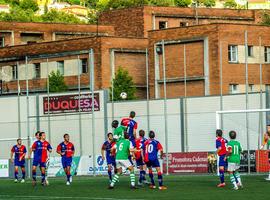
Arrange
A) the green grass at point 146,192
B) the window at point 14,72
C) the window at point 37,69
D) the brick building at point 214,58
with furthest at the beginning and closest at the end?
the window at point 14,72, the window at point 37,69, the brick building at point 214,58, the green grass at point 146,192

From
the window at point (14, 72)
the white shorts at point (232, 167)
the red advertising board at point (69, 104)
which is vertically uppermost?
the window at point (14, 72)

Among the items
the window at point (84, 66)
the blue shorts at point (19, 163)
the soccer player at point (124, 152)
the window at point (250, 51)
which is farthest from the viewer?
the window at point (84, 66)

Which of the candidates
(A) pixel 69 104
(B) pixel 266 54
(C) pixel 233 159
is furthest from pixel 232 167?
(B) pixel 266 54

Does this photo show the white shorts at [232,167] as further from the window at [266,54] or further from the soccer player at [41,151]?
the window at [266,54]

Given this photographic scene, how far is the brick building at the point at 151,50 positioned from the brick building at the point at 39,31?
99mm

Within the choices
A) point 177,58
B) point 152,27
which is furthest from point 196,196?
point 152,27

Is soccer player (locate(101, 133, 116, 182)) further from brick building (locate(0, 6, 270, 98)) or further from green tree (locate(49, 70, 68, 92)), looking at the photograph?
green tree (locate(49, 70, 68, 92))

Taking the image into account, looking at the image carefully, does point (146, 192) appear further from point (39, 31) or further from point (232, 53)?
point (39, 31)

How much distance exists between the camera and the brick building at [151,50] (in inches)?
2778

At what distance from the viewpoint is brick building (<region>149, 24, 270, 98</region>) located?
229ft

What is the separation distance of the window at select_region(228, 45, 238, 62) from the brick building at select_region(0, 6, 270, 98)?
0.08 meters

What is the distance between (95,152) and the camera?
53906mm

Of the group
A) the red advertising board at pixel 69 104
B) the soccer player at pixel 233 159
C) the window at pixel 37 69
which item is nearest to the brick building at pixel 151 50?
the window at pixel 37 69

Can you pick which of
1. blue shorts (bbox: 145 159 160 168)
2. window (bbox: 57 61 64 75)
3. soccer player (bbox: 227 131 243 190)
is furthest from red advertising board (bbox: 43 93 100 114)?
window (bbox: 57 61 64 75)
